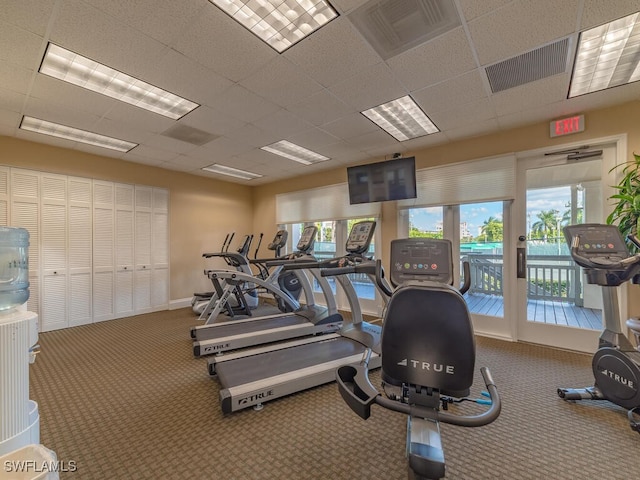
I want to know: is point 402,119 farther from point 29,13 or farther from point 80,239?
point 80,239

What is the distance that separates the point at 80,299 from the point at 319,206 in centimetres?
452

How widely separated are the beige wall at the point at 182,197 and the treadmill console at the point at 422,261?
5.47m

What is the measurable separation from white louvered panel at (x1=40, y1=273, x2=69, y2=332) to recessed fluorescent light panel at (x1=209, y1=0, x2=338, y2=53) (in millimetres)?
4845

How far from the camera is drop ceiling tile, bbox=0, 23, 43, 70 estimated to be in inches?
81.3

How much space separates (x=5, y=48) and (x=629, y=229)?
5747mm

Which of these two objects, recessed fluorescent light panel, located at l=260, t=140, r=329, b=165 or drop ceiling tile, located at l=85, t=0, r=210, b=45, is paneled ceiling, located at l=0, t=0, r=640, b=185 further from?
recessed fluorescent light panel, located at l=260, t=140, r=329, b=165

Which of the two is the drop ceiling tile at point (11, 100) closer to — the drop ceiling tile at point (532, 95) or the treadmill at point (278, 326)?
the treadmill at point (278, 326)

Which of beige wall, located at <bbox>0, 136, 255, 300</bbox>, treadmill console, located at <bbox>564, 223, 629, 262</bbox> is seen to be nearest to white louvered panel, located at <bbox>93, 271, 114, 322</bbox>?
beige wall, located at <bbox>0, 136, 255, 300</bbox>

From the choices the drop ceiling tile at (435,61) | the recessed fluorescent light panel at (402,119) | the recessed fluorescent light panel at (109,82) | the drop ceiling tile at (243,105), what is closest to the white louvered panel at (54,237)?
the recessed fluorescent light panel at (109,82)

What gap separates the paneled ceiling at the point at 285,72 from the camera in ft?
6.32

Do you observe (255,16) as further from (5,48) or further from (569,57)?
(569,57)

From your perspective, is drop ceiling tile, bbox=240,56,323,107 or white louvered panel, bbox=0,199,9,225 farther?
white louvered panel, bbox=0,199,9,225

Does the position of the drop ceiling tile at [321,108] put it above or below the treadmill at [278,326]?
above

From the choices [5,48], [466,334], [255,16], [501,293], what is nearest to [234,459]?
[466,334]
